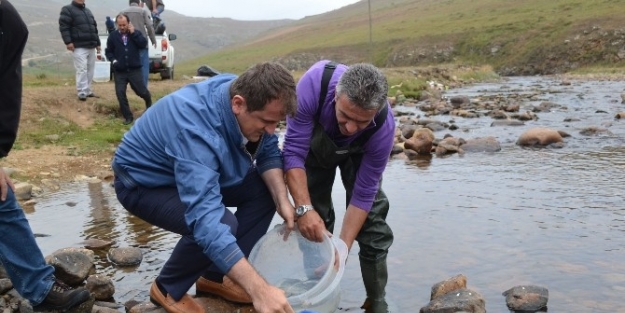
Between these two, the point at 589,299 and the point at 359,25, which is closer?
the point at 589,299

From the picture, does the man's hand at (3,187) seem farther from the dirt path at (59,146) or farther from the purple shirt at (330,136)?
the dirt path at (59,146)

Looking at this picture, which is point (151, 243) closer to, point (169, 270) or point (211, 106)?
point (169, 270)

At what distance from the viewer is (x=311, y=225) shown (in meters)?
4.00

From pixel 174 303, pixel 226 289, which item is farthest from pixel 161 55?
pixel 174 303

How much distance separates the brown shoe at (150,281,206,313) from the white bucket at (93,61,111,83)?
37.7 feet

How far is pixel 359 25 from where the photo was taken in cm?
8462

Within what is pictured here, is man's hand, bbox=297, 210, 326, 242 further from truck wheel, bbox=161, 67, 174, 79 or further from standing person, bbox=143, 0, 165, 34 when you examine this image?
truck wheel, bbox=161, 67, 174, 79

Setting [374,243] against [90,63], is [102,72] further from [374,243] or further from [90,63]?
[374,243]

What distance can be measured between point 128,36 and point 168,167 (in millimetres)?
7781

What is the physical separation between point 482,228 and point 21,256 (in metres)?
4.10

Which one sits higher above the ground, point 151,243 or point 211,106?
point 211,106

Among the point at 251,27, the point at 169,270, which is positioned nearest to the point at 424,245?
the point at 169,270

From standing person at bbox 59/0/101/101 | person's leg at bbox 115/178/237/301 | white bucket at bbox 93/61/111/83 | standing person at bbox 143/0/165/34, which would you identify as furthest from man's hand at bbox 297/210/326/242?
standing person at bbox 143/0/165/34

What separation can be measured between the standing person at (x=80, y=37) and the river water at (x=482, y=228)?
3757 mm
